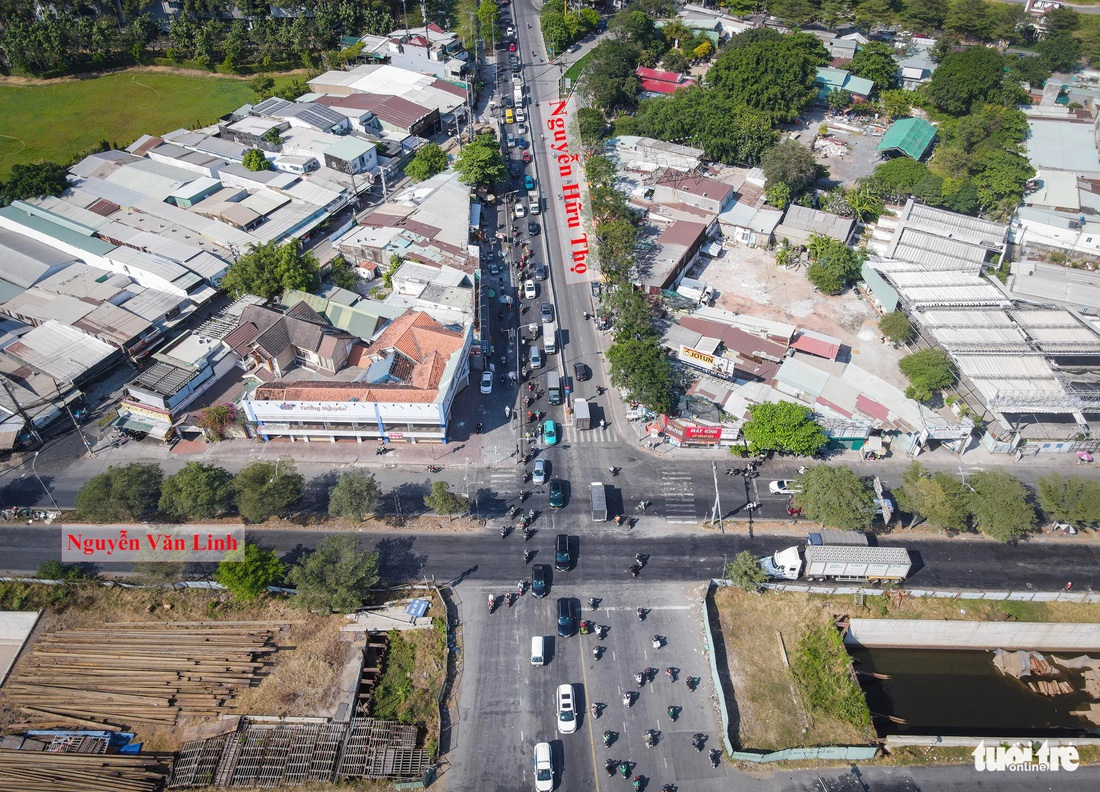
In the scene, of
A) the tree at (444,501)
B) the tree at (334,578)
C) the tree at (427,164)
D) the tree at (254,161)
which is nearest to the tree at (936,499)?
the tree at (444,501)

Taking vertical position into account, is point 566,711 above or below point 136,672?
above

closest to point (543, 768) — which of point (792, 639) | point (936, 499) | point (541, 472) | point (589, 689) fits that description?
point (589, 689)

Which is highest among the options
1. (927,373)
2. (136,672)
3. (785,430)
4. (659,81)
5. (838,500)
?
(659,81)

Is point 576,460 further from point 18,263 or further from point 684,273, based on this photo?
point 18,263

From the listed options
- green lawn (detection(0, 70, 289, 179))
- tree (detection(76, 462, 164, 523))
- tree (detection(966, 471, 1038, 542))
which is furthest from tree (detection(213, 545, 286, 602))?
green lawn (detection(0, 70, 289, 179))

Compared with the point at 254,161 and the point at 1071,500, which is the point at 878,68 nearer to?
the point at 1071,500

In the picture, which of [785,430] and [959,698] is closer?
[959,698]

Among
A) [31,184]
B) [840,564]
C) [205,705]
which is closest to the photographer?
[205,705]

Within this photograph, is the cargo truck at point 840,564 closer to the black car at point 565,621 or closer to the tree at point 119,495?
the black car at point 565,621

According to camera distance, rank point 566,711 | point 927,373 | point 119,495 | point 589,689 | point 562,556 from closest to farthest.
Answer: point 566,711 < point 589,689 < point 562,556 < point 119,495 < point 927,373
